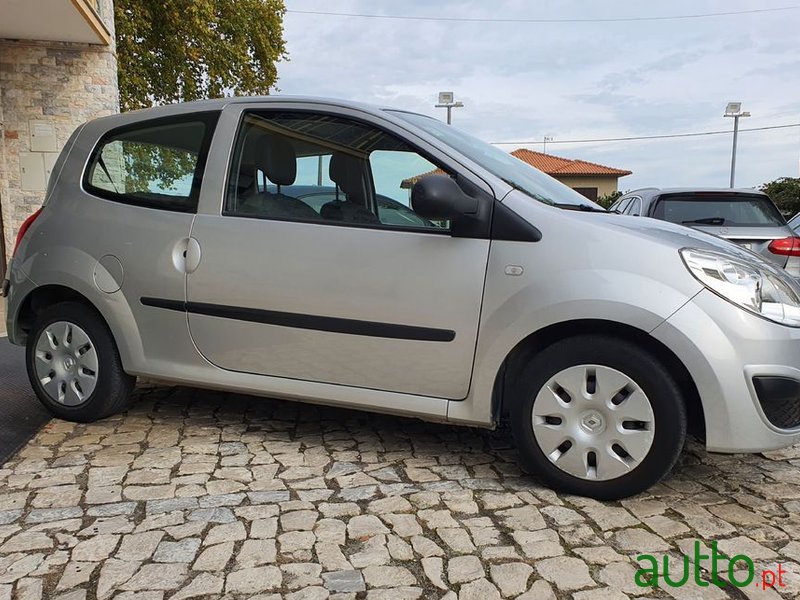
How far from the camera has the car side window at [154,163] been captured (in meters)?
3.50

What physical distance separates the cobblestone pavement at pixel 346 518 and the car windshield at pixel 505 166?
129cm

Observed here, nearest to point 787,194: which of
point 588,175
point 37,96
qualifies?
point 37,96

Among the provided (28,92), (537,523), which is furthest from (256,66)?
(537,523)

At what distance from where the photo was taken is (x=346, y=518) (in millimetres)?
2686

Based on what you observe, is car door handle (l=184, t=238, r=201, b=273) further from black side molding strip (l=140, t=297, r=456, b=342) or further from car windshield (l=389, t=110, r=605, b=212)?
car windshield (l=389, t=110, r=605, b=212)

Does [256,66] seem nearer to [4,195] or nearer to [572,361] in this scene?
[4,195]

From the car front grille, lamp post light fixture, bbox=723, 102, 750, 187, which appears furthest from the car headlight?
lamp post light fixture, bbox=723, 102, 750, 187

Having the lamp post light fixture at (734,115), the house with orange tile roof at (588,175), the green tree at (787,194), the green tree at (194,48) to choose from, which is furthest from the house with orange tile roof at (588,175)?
the green tree at (194,48)

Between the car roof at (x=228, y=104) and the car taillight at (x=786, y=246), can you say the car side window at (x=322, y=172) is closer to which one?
the car roof at (x=228, y=104)

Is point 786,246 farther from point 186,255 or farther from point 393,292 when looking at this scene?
point 186,255

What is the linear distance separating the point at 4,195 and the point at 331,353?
369 inches

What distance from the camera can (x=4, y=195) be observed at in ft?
34.2

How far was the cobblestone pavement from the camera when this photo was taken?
2.23 metres

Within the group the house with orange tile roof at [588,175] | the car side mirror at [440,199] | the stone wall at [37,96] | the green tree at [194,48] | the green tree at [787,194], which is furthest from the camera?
the house with orange tile roof at [588,175]
